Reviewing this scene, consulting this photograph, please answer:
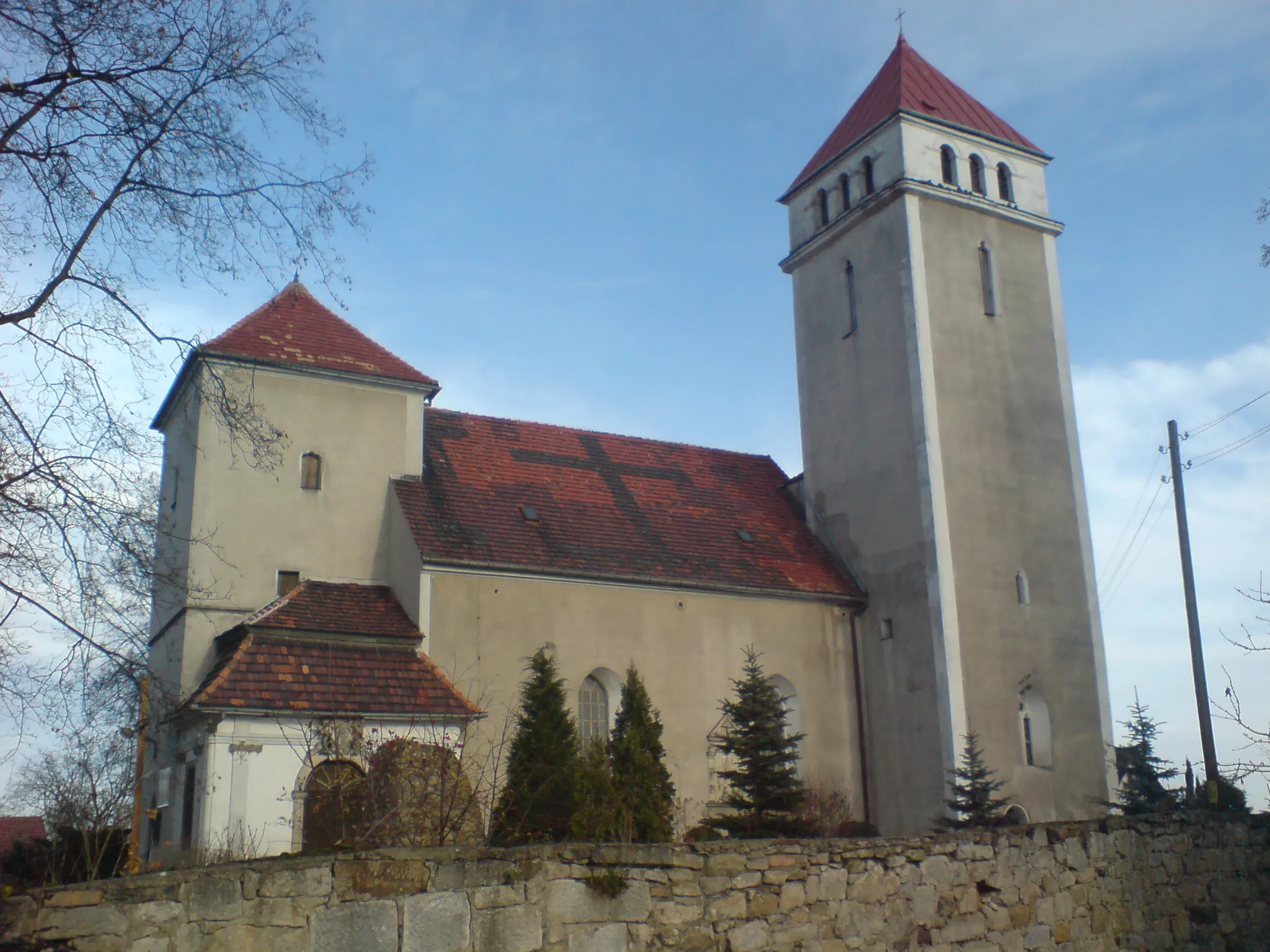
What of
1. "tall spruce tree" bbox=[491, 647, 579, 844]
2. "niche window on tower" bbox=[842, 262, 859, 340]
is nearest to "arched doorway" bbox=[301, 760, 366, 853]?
"tall spruce tree" bbox=[491, 647, 579, 844]

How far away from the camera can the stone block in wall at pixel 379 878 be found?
22.1ft

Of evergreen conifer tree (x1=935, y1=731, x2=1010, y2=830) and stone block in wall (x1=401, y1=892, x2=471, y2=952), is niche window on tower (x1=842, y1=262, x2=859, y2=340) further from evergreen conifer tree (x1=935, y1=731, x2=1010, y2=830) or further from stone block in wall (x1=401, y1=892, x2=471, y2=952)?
stone block in wall (x1=401, y1=892, x2=471, y2=952)

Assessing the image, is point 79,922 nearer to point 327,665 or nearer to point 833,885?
point 833,885

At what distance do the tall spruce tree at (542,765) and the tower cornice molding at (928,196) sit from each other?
12466mm

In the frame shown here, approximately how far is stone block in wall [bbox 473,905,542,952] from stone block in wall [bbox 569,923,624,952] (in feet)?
0.89

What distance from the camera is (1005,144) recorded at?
25.6m

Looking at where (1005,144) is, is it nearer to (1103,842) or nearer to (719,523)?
(719,523)

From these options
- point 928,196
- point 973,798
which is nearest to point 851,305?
point 928,196

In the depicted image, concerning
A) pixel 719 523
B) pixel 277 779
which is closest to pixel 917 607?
pixel 719 523

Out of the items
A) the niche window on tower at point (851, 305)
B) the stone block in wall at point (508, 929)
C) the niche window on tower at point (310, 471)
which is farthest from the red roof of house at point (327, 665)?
the niche window on tower at point (851, 305)

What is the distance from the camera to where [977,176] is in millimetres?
25125

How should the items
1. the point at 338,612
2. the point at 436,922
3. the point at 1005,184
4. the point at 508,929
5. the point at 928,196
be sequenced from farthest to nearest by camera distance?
the point at 1005,184
the point at 928,196
the point at 338,612
the point at 508,929
the point at 436,922

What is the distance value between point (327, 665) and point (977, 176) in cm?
1742

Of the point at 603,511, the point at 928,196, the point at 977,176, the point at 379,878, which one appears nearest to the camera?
the point at 379,878
